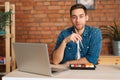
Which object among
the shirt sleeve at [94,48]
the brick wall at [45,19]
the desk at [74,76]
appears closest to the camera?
the desk at [74,76]

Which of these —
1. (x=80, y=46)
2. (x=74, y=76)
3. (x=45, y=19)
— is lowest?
(x=74, y=76)

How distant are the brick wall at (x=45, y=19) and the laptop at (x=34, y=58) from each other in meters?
2.39

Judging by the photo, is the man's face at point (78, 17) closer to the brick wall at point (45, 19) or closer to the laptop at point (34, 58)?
the laptop at point (34, 58)

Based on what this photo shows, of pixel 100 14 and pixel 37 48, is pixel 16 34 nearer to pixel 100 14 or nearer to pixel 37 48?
pixel 100 14

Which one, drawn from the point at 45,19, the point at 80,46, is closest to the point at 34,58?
the point at 80,46

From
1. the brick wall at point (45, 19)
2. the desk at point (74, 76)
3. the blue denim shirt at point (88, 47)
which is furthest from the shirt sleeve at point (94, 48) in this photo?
the brick wall at point (45, 19)

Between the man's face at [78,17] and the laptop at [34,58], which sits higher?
the man's face at [78,17]

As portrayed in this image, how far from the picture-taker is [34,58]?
1559 mm

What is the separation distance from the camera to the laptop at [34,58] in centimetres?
148

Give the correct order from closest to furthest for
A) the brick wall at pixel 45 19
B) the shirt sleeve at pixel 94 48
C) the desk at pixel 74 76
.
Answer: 1. the desk at pixel 74 76
2. the shirt sleeve at pixel 94 48
3. the brick wall at pixel 45 19

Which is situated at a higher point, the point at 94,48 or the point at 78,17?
the point at 78,17

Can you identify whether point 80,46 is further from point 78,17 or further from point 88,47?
point 78,17

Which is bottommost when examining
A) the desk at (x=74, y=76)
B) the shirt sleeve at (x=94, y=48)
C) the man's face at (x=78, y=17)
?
the desk at (x=74, y=76)

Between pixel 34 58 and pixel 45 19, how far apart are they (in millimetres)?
2566
